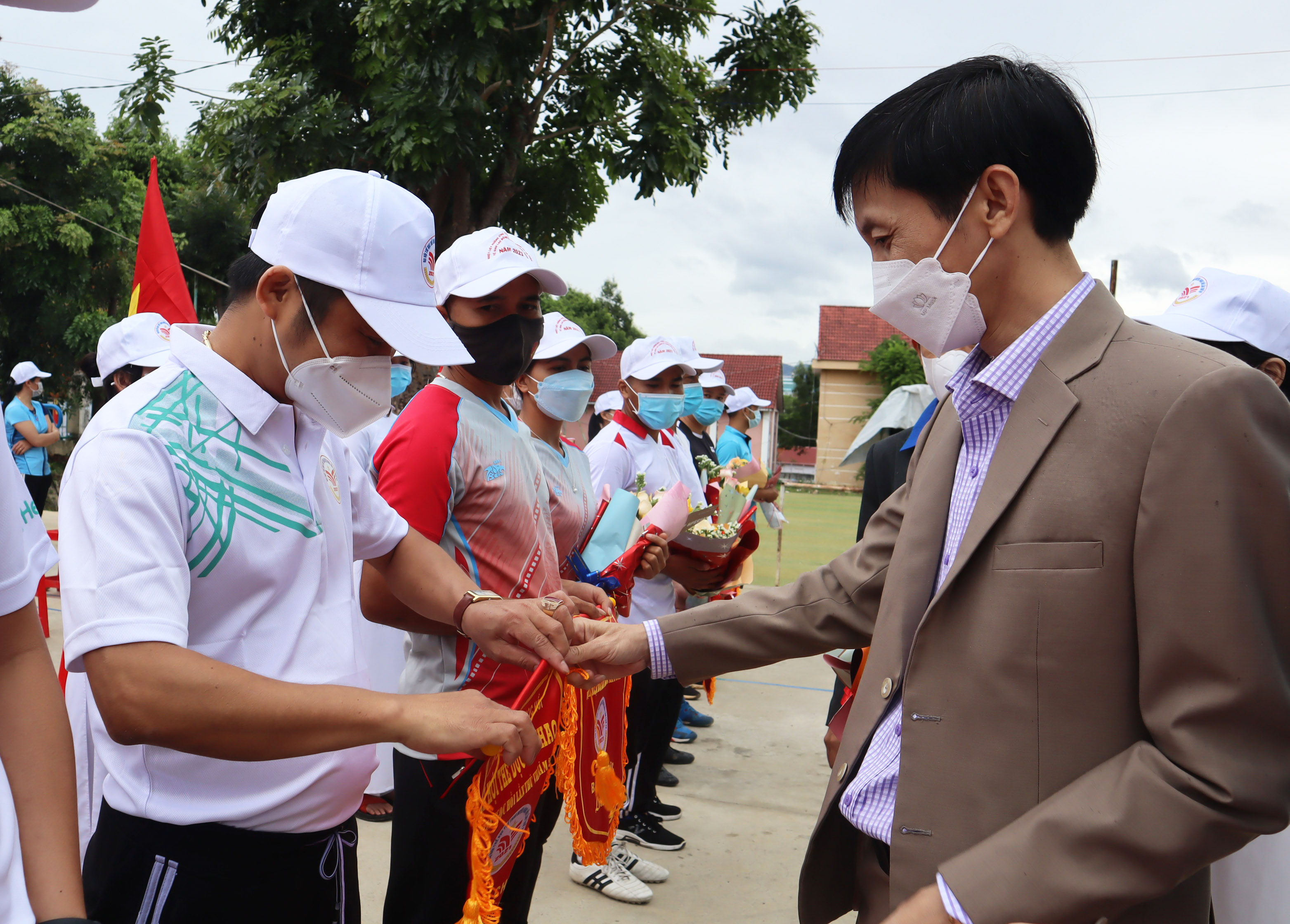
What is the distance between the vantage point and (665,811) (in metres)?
4.66

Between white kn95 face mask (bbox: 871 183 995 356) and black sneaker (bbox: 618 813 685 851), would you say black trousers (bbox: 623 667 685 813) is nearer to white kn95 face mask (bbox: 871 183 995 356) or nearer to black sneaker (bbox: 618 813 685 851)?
black sneaker (bbox: 618 813 685 851)

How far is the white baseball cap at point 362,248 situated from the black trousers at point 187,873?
3.03ft

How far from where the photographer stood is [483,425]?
8.63 ft

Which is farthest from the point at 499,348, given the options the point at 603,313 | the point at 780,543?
the point at 603,313

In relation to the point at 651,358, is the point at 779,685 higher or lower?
lower

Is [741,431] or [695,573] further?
[741,431]

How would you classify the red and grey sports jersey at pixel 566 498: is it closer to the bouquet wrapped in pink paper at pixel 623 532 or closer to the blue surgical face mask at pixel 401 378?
the bouquet wrapped in pink paper at pixel 623 532

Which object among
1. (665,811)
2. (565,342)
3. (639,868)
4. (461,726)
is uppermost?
(565,342)

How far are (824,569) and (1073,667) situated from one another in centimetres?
81

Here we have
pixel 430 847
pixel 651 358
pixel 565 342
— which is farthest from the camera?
pixel 651 358

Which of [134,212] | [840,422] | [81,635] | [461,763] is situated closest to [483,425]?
[461,763]

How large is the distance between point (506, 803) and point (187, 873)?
983mm

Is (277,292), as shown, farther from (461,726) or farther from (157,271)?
(157,271)

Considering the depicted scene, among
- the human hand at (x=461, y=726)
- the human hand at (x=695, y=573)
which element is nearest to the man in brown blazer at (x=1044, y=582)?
the human hand at (x=461, y=726)
